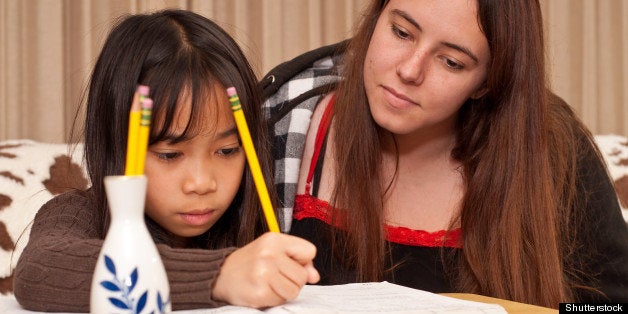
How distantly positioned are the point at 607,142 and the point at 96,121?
1.51 m

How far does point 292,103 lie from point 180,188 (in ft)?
1.67

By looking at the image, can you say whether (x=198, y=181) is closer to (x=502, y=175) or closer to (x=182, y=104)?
(x=182, y=104)

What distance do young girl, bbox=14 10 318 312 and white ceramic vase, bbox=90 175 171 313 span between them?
0.57ft

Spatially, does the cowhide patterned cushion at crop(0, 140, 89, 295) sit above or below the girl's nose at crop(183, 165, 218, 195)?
below

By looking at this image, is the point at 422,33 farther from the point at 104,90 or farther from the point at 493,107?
the point at 104,90

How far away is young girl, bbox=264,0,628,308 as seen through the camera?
1.39 metres

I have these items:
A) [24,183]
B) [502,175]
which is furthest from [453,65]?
[24,183]

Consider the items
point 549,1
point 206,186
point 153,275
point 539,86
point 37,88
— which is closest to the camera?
point 153,275

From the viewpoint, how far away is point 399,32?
55.0 inches

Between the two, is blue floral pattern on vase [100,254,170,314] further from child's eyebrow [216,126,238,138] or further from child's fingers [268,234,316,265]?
child's eyebrow [216,126,238,138]

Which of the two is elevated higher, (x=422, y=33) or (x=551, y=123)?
(x=422, y=33)

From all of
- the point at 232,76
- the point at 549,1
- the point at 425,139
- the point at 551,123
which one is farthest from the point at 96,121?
the point at 549,1

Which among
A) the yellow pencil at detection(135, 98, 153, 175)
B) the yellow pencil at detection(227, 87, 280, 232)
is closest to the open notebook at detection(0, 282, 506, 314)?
the yellow pencil at detection(227, 87, 280, 232)

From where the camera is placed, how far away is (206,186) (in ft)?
3.66
